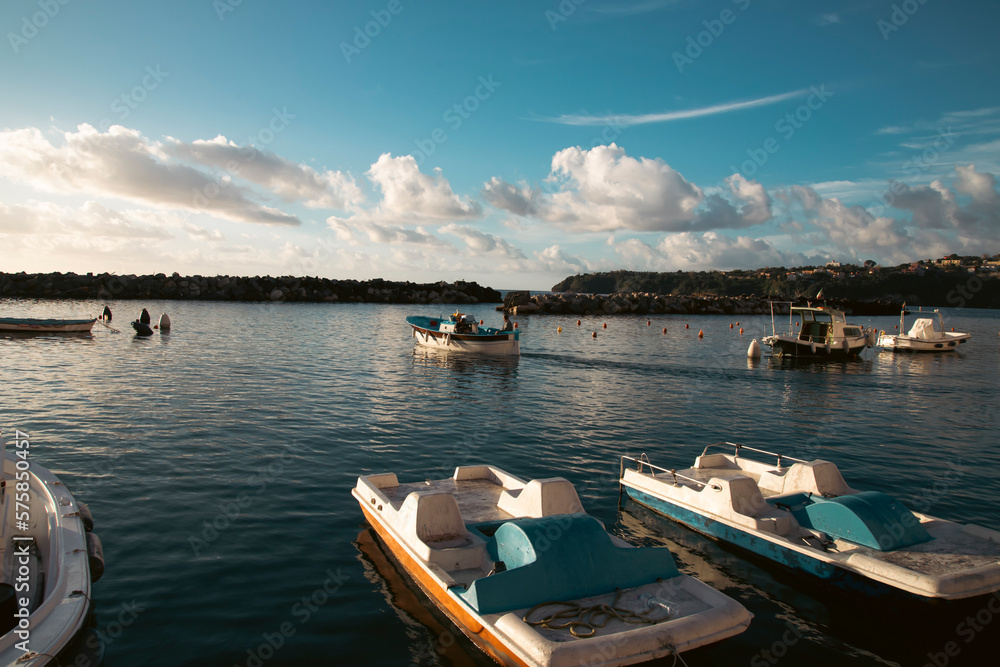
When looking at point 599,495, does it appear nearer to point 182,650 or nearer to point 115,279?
point 182,650

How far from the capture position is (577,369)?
109 feet

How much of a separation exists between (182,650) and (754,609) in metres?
7.44

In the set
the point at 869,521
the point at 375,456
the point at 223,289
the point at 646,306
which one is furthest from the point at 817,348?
the point at 223,289

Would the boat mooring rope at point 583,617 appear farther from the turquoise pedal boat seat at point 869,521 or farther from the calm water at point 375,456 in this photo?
the turquoise pedal boat seat at point 869,521

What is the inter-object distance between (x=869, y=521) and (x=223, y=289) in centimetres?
10097

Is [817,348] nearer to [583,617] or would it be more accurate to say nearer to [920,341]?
[920,341]

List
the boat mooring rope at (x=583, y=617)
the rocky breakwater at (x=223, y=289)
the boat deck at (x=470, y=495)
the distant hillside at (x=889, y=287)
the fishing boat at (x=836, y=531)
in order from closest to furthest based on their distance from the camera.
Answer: the boat mooring rope at (x=583, y=617)
the fishing boat at (x=836, y=531)
the boat deck at (x=470, y=495)
the rocky breakwater at (x=223, y=289)
the distant hillside at (x=889, y=287)

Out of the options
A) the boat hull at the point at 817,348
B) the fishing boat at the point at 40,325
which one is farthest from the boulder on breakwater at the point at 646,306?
the fishing boat at the point at 40,325

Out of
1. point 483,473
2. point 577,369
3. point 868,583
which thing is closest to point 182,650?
point 483,473

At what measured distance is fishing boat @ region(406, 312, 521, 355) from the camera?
121ft

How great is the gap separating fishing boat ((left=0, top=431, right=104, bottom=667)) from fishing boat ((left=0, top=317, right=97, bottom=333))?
35.7 m

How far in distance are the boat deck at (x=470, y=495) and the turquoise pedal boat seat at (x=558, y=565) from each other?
2.05 meters

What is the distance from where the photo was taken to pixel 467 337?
37.4 meters

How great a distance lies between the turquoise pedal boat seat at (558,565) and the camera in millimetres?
6430
